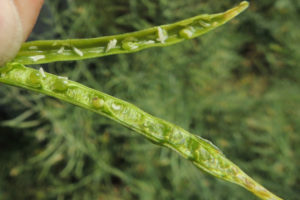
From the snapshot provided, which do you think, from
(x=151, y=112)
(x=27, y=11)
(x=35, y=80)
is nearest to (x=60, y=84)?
(x=35, y=80)

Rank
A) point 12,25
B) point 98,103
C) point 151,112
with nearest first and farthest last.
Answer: point 98,103, point 12,25, point 151,112

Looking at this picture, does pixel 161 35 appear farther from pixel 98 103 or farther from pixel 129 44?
pixel 98 103

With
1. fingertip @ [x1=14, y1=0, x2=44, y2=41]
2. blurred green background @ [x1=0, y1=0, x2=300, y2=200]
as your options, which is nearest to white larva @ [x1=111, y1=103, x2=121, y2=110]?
fingertip @ [x1=14, y1=0, x2=44, y2=41]

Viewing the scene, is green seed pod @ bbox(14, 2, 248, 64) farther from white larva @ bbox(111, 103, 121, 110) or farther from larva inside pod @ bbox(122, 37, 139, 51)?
white larva @ bbox(111, 103, 121, 110)

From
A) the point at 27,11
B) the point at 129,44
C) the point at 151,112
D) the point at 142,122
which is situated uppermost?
the point at 151,112

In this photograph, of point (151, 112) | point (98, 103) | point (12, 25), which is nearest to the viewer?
point (98, 103)

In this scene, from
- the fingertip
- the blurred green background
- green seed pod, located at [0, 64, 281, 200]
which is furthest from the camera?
the blurred green background

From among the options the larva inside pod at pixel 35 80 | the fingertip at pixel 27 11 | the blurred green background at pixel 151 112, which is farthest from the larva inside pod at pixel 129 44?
the blurred green background at pixel 151 112
